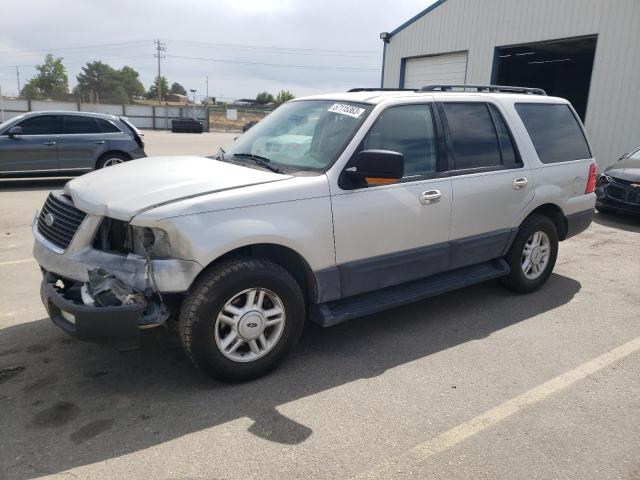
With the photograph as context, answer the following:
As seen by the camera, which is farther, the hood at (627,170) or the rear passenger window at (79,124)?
the rear passenger window at (79,124)

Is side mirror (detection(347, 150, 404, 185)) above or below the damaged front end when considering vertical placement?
above

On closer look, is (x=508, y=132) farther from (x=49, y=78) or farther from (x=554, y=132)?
(x=49, y=78)

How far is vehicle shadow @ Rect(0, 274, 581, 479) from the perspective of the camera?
9.12 ft

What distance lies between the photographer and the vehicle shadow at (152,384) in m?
2.78

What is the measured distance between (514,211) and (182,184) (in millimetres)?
3054

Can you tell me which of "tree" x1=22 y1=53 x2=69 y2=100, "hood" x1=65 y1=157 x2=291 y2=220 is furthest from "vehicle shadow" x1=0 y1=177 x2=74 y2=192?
"tree" x1=22 y1=53 x2=69 y2=100

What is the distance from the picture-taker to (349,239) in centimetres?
367

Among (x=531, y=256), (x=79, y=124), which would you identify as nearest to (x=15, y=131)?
(x=79, y=124)

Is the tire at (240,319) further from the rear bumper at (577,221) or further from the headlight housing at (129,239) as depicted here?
the rear bumper at (577,221)

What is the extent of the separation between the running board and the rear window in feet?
4.00

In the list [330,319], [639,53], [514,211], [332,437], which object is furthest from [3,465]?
[639,53]

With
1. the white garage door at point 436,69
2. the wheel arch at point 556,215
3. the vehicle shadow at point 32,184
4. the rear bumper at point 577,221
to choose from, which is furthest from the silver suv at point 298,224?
the white garage door at point 436,69

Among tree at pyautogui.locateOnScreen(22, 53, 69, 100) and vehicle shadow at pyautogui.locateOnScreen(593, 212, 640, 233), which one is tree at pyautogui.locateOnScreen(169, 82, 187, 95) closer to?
tree at pyautogui.locateOnScreen(22, 53, 69, 100)

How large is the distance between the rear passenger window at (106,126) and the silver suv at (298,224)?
26.9 feet
